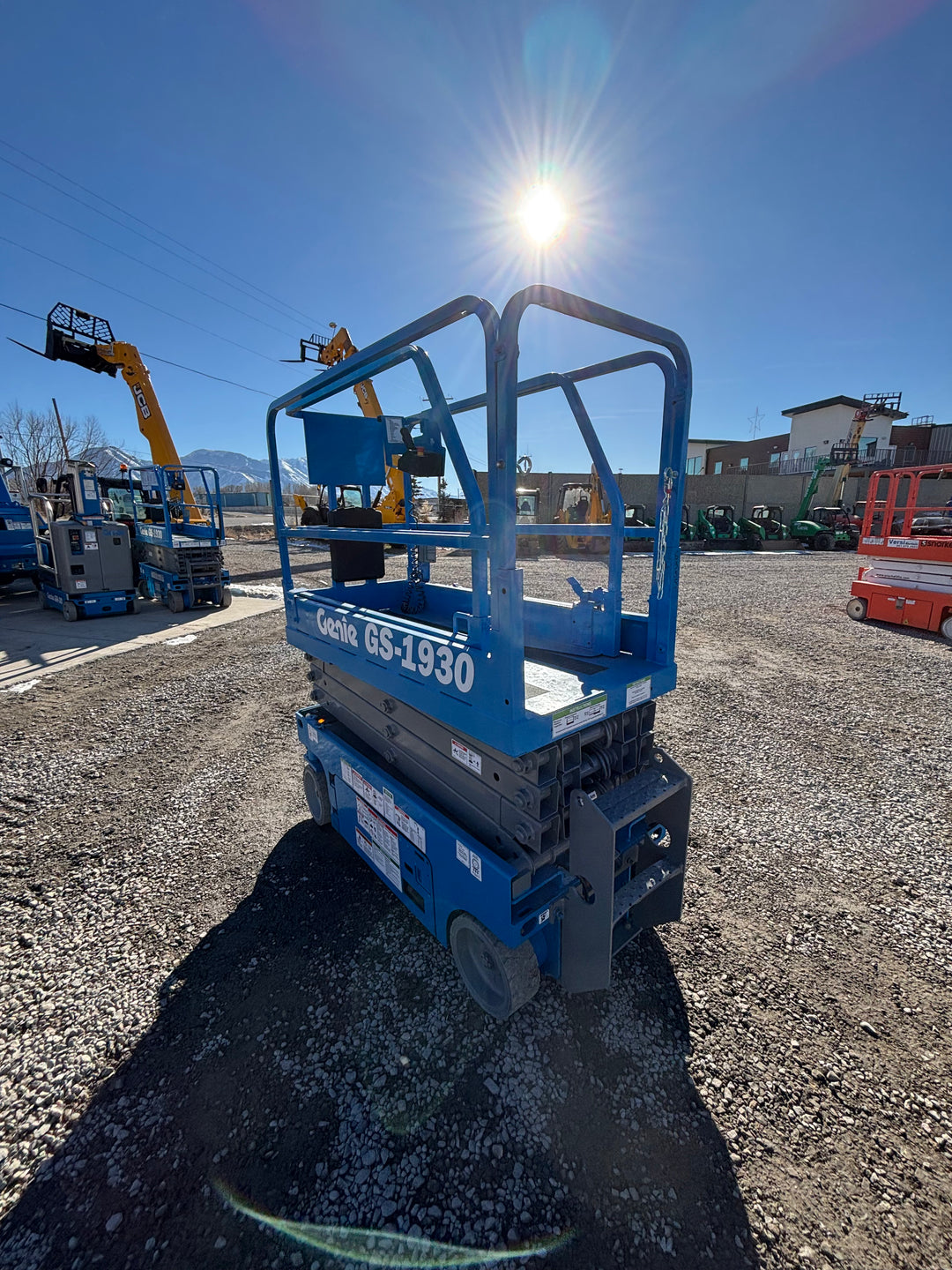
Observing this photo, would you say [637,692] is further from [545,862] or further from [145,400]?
[145,400]

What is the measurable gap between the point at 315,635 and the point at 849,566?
65.1 feet

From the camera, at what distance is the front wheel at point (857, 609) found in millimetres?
8961

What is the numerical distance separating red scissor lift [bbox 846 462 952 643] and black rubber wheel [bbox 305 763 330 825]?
8791 millimetres

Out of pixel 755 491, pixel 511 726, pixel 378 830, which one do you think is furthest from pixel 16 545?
pixel 755 491

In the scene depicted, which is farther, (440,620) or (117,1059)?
(440,620)

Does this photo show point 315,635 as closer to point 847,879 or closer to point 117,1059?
point 117,1059

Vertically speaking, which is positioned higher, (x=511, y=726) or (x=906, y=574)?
(x=511, y=726)

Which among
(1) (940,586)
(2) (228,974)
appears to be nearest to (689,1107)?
(2) (228,974)

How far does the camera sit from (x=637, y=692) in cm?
207

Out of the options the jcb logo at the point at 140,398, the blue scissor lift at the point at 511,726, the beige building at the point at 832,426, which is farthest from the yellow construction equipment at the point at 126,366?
the beige building at the point at 832,426

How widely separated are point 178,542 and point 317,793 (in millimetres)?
8387

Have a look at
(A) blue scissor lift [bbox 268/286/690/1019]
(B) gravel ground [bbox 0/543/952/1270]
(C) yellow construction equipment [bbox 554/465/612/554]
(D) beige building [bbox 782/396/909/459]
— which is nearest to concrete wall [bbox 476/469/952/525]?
(C) yellow construction equipment [bbox 554/465/612/554]

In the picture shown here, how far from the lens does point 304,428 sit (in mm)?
3051

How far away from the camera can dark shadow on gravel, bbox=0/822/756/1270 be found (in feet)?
4.91
